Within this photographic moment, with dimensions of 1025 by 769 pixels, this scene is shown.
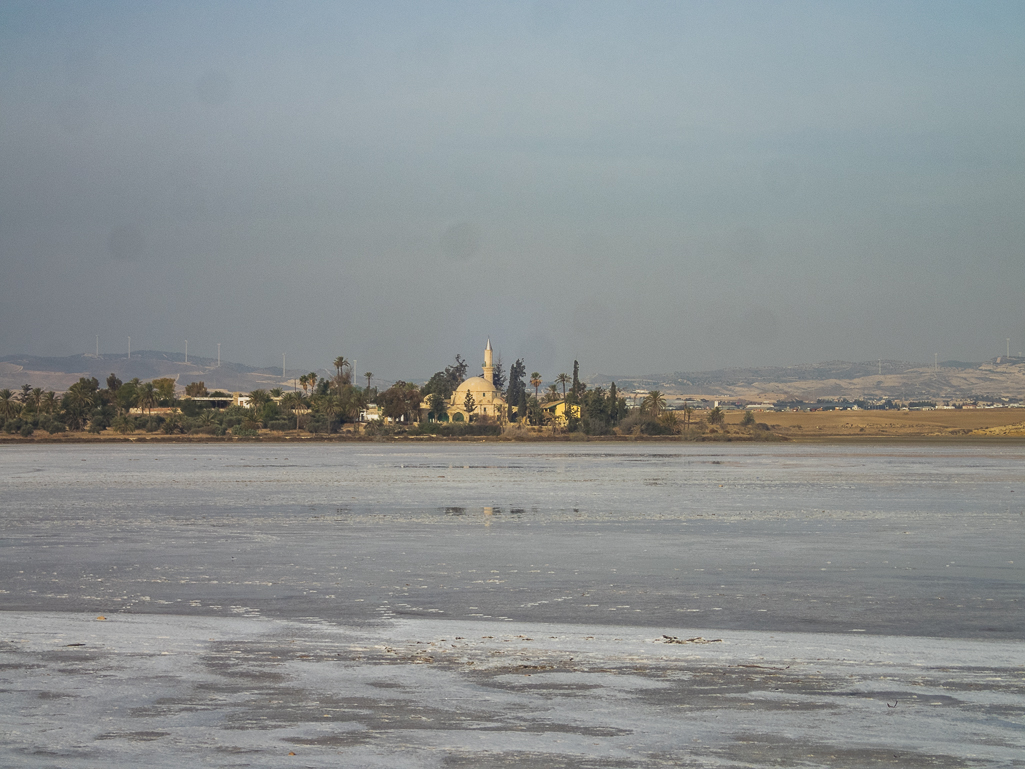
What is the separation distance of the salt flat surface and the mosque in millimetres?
132770

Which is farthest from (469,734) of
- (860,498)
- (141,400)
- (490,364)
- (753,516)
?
(490,364)

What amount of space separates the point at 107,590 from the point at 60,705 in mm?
5700

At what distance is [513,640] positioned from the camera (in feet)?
32.1

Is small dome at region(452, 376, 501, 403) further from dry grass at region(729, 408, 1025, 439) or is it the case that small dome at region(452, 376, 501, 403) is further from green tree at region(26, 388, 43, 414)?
green tree at region(26, 388, 43, 414)

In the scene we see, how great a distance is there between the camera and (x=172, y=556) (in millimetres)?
16172

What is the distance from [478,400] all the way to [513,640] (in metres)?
153

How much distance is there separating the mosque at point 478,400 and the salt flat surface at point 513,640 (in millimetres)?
132770

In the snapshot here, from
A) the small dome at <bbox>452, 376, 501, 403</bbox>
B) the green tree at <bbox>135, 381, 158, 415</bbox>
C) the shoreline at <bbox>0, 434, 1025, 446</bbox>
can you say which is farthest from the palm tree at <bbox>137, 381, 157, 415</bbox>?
the small dome at <bbox>452, 376, 501, 403</bbox>

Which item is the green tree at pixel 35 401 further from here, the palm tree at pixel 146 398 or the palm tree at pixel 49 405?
the palm tree at pixel 146 398

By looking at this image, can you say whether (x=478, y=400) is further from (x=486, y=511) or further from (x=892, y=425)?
(x=486, y=511)

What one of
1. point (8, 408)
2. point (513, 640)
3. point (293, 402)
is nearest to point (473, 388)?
point (293, 402)

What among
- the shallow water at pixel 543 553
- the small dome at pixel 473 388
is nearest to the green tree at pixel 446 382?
the small dome at pixel 473 388

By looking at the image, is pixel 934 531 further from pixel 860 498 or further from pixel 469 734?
pixel 469 734

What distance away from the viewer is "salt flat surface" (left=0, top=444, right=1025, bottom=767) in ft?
21.7
